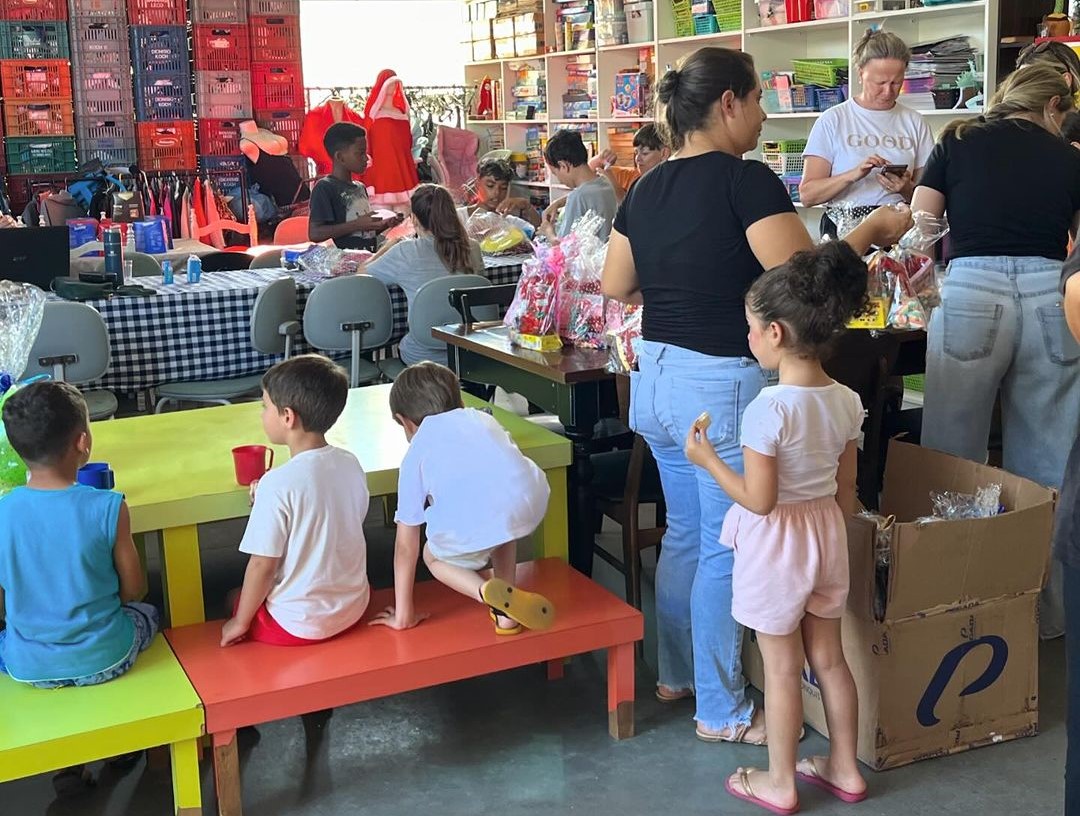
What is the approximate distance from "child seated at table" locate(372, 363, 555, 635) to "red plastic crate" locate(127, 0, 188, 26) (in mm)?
6499

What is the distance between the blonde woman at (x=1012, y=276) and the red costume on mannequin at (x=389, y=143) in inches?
221

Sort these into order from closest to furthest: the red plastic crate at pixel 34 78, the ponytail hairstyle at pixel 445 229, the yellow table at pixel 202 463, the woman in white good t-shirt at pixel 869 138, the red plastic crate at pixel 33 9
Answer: the yellow table at pixel 202 463, the woman in white good t-shirt at pixel 869 138, the ponytail hairstyle at pixel 445 229, the red plastic crate at pixel 33 9, the red plastic crate at pixel 34 78

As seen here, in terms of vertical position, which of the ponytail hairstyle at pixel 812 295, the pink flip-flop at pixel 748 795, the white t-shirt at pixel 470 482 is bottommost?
the pink flip-flop at pixel 748 795

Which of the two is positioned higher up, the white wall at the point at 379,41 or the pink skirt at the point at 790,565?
the white wall at the point at 379,41

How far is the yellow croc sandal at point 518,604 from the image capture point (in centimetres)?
249

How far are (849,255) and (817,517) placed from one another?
0.50 meters

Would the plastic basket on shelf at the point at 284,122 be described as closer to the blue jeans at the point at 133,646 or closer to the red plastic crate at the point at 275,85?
the red plastic crate at the point at 275,85

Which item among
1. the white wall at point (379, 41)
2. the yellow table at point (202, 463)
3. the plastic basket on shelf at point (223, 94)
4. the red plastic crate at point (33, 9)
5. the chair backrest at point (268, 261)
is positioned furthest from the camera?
the white wall at point (379, 41)

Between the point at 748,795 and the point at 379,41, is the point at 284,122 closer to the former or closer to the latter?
the point at 379,41

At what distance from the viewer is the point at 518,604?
99.7 inches

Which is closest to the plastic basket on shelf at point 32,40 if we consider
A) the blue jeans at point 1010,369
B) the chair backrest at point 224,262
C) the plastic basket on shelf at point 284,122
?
the plastic basket on shelf at point 284,122

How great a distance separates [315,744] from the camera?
277 centimetres

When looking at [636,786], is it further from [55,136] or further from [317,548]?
[55,136]

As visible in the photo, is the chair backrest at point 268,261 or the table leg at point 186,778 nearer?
the table leg at point 186,778
